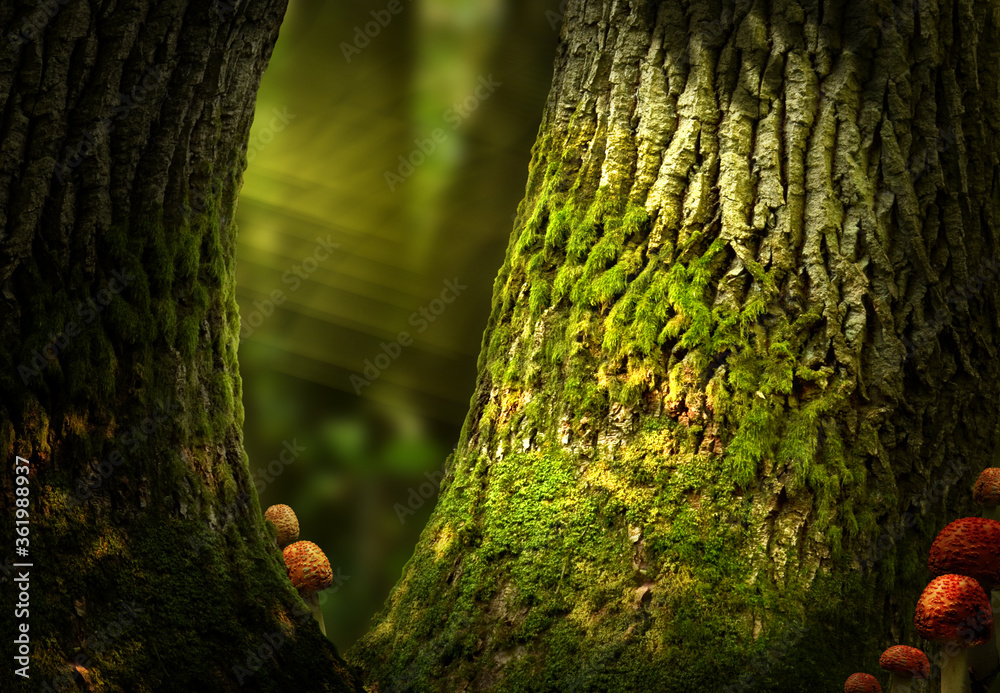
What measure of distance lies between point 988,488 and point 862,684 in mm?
627

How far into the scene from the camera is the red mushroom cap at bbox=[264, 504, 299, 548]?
82.1 inches

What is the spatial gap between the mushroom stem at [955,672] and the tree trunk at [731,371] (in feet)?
0.53

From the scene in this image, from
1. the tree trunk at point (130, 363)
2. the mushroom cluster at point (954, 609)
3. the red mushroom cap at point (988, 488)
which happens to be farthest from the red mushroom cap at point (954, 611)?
the tree trunk at point (130, 363)

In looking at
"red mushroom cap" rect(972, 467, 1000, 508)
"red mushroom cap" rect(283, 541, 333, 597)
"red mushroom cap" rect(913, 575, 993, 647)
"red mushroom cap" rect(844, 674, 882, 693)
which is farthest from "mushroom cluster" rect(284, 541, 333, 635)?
"red mushroom cap" rect(972, 467, 1000, 508)

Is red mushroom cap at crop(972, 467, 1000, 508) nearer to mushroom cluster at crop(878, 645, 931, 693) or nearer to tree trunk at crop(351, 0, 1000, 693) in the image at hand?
tree trunk at crop(351, 0, 1000, 693)

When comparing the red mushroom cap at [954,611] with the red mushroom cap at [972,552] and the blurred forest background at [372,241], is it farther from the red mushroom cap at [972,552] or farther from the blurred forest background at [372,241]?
the blurred forest background at [372,241]

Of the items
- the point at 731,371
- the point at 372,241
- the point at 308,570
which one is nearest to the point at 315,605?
the point at 308,570

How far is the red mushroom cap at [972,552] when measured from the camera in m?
1.71

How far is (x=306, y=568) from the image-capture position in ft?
6.42

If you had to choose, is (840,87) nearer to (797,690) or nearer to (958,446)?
(958,446)

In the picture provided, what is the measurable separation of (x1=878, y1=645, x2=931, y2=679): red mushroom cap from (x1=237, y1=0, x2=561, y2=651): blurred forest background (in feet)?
7.80

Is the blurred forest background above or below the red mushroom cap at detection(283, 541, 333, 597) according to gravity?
above

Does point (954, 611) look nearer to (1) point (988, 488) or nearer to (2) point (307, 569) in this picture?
(1) point (988, 488)

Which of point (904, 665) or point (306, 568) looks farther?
point (306, 568)
